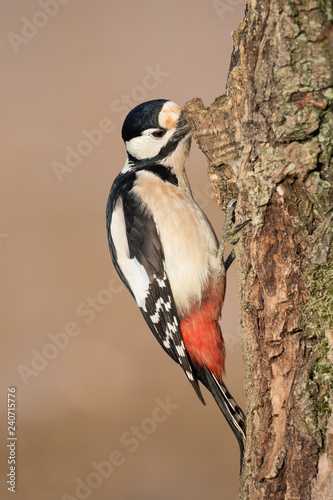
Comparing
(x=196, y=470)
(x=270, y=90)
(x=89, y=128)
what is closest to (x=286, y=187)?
(x=270, y=90)

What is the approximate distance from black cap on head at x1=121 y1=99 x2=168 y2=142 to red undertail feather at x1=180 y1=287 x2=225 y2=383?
675mm

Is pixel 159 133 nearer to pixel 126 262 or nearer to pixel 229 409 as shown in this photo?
pixel 126 262

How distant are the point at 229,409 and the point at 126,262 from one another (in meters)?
0.69

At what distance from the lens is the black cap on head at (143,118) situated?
200cm

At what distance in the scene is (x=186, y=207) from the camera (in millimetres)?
2004

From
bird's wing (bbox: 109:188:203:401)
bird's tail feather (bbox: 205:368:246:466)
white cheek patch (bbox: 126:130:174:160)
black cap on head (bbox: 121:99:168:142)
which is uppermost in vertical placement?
black cap on head (bbox: 121:99:168:142)

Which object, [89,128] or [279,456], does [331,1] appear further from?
[89,128]

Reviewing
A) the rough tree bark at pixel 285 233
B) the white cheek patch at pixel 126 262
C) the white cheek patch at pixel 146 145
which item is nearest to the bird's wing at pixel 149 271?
the white cheek patch at pixel 126 262

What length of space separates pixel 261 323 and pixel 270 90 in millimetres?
599

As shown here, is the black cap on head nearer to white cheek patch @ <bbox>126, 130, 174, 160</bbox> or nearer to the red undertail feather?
white cheek patch @ <bbox>126, 130, 174, 160</bbox>

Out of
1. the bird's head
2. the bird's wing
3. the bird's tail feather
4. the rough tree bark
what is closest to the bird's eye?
the bird's head

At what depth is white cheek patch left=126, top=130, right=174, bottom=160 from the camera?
206cm

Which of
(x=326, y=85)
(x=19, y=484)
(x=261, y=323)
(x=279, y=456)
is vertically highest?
(x=326, y=85)

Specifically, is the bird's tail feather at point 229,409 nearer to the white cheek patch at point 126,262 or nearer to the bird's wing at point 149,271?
the bird's wing at point 149,271
